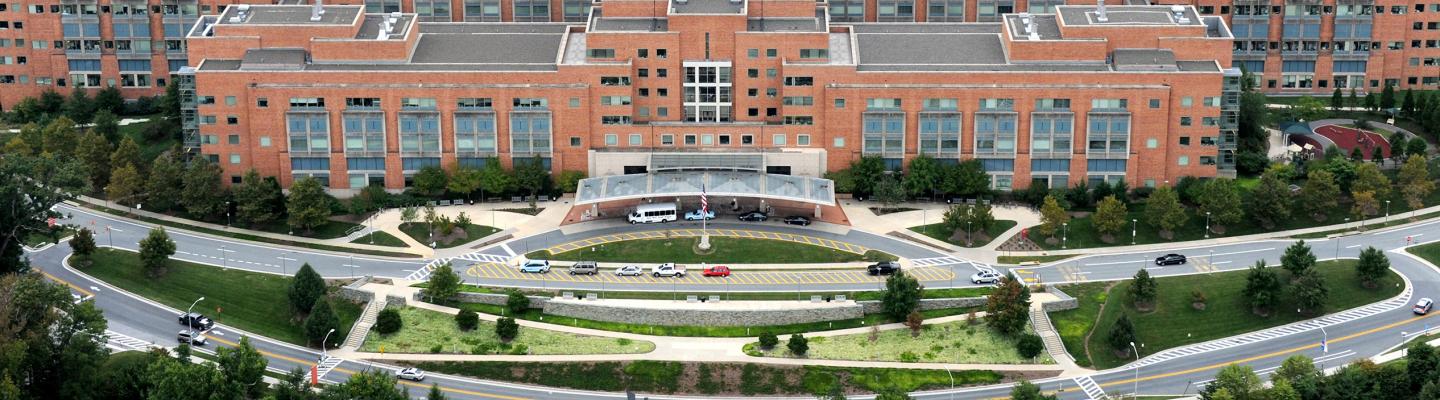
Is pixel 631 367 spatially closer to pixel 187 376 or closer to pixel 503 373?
pixel 503 373

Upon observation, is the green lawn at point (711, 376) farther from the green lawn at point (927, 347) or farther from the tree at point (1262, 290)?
the tree at point (1262, 290)

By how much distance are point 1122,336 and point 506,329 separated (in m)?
55.2

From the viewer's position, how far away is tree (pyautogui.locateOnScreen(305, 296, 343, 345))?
7677 inches

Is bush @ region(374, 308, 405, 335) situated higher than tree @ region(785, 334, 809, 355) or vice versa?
bush @ region(374, 308, 405, 335)

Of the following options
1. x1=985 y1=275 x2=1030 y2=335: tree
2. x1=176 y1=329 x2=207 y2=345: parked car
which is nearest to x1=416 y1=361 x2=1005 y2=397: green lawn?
x1=985 y1=275 x2=1030 y2=335: tree

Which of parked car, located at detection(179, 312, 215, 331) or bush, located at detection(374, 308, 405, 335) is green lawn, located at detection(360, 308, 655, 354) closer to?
bush, located at detection(374, 308, 405, 335)

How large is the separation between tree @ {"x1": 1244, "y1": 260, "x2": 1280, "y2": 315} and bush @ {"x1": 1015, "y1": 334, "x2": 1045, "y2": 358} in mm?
20951

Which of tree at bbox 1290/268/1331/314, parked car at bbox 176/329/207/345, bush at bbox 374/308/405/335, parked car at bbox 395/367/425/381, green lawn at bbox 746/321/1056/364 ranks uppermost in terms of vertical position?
tree at bbox 1290/268/1331/314

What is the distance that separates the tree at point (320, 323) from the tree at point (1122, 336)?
6988cm

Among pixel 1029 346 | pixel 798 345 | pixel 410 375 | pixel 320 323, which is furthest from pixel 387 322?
pixel 1029 346

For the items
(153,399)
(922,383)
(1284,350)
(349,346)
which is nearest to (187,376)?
(153,399)

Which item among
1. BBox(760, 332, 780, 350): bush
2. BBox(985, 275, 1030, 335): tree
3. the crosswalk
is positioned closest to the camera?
the crosswalk

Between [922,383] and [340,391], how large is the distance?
1994 inches

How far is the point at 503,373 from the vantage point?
634 feet
